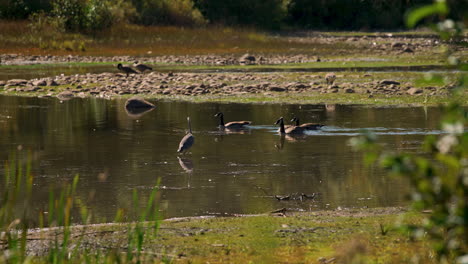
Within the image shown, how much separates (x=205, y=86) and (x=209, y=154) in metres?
12.9

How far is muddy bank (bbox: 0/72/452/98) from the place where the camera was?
87.8 feet

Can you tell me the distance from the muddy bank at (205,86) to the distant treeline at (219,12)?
11.6 feet

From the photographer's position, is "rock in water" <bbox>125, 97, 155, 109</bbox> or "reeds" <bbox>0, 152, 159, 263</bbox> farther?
"rock in water" <bbox>125, 97, 155, 109</bbox>

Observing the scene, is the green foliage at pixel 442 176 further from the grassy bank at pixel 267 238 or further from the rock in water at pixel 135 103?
the rock in water at pixel 135 103

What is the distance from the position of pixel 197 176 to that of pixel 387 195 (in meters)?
3.00

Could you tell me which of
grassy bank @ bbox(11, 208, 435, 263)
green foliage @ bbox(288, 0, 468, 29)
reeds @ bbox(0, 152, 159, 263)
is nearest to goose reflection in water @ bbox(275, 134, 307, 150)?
reeds @ bbox(0, 152, 159, 263)

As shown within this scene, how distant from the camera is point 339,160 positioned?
572 inches

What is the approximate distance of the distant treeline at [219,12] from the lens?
49594 mm

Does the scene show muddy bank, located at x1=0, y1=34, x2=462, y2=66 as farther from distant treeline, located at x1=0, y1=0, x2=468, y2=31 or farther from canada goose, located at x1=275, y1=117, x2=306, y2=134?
canada goose, located at x1=275, y1=117, x2=306, y2=134

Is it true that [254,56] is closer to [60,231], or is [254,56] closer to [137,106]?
[137,106]

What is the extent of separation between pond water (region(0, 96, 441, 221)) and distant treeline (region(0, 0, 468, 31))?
6.81m

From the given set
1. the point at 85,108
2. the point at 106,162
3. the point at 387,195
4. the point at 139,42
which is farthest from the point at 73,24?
the point at 387,195

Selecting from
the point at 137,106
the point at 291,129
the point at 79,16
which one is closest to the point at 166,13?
the point at 79,16

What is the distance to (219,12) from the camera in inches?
2712
